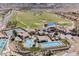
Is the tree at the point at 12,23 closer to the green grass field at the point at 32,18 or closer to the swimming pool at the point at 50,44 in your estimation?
the green grass field at the point at 32,18

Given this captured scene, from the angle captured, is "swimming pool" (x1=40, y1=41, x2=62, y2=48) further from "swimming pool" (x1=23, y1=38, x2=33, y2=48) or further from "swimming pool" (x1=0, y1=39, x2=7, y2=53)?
"swimming pool" (x1=0, y1=39, x2=7, y2=53)

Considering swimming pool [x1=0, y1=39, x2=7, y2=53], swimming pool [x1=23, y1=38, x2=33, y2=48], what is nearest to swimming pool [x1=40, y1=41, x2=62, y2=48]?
swimming pool [x1=23, y1=38, x2=33, y2=48]

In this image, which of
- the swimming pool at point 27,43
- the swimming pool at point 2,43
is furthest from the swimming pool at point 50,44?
the swimming pool at point 2,43

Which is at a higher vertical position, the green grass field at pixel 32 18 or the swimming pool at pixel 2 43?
the green grass field at pixel 32 18

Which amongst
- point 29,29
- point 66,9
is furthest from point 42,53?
point 66,9

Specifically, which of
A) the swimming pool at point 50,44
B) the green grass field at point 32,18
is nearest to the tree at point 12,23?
the green grass field at point 32,18

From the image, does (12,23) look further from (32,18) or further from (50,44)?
(50,44)

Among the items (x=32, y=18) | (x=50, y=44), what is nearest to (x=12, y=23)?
(x=32, y=18)

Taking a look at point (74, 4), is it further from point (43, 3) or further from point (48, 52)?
point (48, 52)
